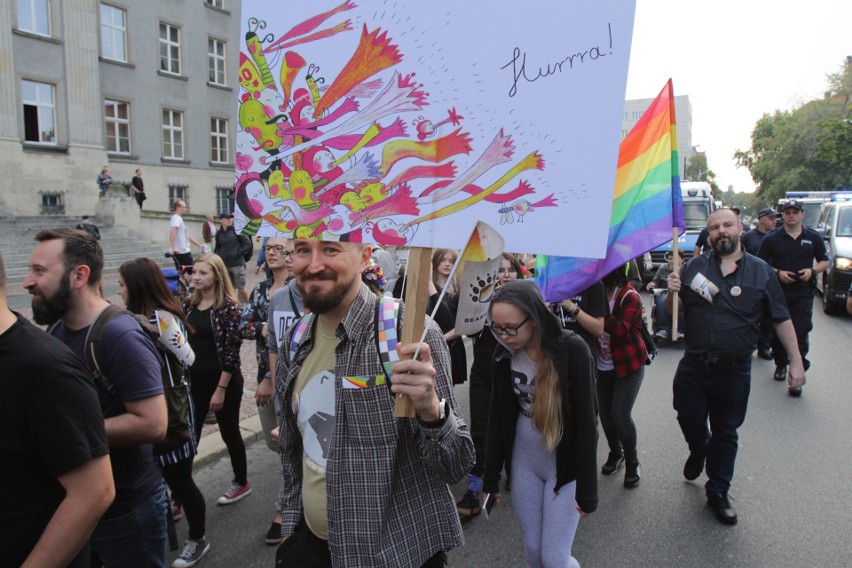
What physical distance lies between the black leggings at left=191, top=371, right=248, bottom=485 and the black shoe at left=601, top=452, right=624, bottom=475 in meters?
2.88

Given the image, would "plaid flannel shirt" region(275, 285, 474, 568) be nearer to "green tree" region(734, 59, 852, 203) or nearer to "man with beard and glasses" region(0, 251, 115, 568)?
"man with beard and glasses" region(0, 251, 115, 568)

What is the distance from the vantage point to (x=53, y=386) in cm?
178

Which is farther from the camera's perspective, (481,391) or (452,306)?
(452,306)

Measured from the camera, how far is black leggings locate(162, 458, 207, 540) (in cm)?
349

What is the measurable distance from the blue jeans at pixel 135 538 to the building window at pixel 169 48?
28.2 meters

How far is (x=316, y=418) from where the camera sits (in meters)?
A: 2.25

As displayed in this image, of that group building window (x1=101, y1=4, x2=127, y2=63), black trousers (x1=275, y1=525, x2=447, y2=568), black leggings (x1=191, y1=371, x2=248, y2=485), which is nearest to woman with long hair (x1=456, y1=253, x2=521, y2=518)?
black leggings (x1=191, y1=371, x2=248, y2=485)

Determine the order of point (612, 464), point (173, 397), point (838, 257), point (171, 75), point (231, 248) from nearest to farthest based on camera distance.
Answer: point (173, 397) → point (612, 464) → point (231, 248) → point (838, 257) → point (171, 75)

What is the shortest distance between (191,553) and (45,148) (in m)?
23.3

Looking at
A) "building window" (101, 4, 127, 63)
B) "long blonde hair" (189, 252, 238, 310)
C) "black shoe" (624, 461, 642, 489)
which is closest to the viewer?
"long blonde hair" (189, 252, 238, 310)

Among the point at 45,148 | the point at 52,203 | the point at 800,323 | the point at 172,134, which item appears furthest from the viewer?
the point at 172,134

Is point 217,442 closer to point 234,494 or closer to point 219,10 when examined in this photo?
point 234,494

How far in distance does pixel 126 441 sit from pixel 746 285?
3.88 metres

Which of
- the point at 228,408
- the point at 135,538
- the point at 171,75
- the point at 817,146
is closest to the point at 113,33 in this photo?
the point at 171,75
